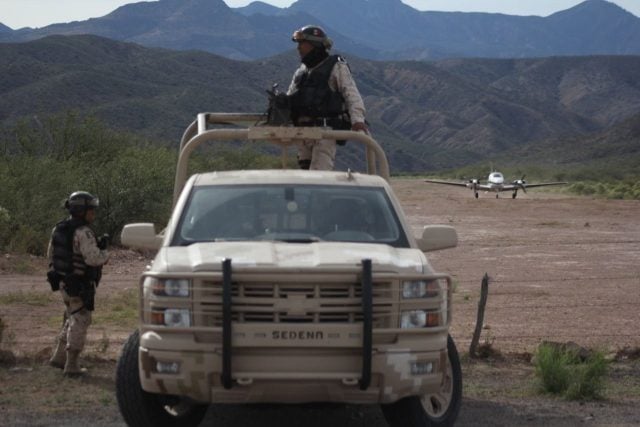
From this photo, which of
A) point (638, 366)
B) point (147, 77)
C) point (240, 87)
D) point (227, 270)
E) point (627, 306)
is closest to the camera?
point (227, 270)

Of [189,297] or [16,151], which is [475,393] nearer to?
[189,297]

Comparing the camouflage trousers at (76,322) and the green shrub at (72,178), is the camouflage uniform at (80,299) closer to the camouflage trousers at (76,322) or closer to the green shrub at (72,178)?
the camouflage trousers at (76,322)

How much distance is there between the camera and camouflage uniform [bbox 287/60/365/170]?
10180 mm

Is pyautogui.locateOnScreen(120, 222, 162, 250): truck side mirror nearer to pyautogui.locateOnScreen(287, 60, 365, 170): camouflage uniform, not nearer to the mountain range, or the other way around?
pyautogui.locateOnScreen(287, 60, 365, 170): camouflage uniform

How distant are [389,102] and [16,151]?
137 metres

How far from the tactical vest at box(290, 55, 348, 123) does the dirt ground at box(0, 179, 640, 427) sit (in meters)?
2.71

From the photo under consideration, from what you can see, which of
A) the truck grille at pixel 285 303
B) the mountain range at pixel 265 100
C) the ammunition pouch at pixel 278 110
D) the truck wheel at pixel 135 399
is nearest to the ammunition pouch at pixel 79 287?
the truck wheel at pixel 135 399

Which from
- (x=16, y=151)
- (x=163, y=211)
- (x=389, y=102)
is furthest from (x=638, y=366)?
(x=389, y=102)

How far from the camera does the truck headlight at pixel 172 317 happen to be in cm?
685

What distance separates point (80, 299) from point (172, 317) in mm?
3186

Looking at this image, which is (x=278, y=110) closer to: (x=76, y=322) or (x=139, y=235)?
(x=76, y=322)

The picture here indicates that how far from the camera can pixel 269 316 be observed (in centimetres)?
681

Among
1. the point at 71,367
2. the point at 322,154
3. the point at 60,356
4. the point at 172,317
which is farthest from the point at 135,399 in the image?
the point at 322,154

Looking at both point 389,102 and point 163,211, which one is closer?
point 163,211
